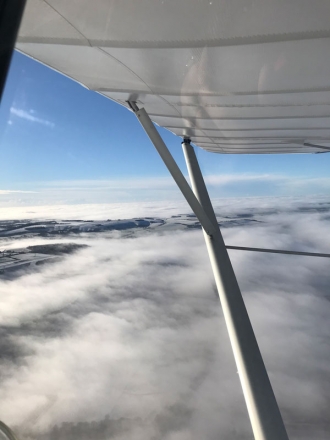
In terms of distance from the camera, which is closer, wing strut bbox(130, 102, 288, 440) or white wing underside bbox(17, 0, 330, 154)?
white wing underside bbox(17, 0, 330, 154)

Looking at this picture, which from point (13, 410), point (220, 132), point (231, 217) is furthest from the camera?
point (13, 410)

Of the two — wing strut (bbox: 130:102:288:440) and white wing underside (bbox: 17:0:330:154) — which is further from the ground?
white wing underside (bbox: 17:0:330:154)

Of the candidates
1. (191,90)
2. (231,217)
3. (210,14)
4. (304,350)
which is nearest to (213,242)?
(191,90)

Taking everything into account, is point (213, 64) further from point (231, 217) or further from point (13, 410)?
point (13, 410)

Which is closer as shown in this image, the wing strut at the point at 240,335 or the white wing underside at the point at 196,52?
the white wing underside at the point at 196,52

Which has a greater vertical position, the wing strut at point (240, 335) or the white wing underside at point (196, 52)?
the white wing underside at point (196, 52)
